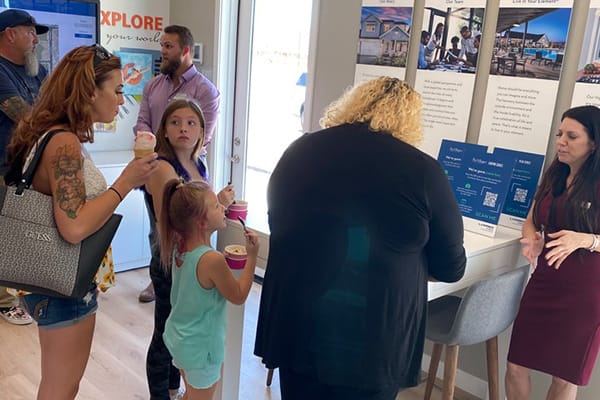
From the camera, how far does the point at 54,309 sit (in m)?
1.53

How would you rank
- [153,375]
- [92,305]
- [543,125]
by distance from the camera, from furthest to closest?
1. [543,125]
2. [153,375]
3. [92,305]

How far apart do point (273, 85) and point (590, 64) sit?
2176 mm

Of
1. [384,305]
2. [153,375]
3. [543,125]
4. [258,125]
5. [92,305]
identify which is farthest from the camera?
[258,125]

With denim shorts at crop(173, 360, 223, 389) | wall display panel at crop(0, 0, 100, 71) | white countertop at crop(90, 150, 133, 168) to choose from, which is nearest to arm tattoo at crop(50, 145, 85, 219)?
denim shorts at crop(173, 360, 223, 389)

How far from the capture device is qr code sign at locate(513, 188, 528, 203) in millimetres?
2365

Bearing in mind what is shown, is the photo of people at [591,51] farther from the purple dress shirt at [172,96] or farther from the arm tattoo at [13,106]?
the arm tattoo at [13,106]

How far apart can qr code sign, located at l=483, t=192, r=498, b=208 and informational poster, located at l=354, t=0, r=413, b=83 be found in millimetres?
857

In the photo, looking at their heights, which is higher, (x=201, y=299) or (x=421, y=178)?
(x=421, y=178)

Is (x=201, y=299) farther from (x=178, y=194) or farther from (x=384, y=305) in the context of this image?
(x=384, y=305)

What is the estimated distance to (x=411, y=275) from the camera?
1.38 meters

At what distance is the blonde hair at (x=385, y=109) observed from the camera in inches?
53.6

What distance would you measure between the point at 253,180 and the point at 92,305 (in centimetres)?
254

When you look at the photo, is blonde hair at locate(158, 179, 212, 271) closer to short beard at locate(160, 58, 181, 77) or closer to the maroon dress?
the maroon dress

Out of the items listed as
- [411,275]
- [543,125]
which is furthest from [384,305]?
[543,125]
